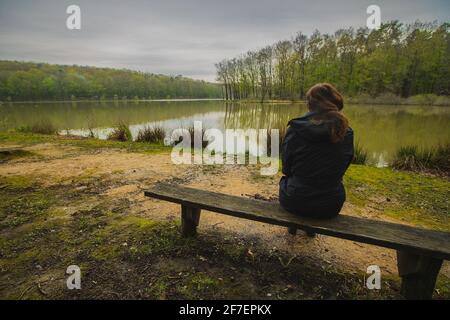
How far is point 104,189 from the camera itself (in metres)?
4.15

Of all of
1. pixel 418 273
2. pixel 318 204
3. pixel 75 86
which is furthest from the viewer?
pixel 75 86

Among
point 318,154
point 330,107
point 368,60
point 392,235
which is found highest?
point 368,60

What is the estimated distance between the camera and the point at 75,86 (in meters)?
69.3

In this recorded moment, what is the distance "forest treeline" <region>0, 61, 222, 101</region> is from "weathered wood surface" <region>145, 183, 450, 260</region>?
72714mm

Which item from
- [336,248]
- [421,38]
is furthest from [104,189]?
[421,38]

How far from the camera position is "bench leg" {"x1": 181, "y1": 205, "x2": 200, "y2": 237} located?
8.45ft

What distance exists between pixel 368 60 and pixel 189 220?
3767 centimetres

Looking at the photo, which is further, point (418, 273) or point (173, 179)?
point (173, 179)

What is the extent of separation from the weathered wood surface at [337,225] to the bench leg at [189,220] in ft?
0.46

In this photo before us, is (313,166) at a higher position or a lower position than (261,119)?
lower

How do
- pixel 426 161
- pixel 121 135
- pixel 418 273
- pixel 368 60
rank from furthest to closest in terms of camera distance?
pixel 368 60 → pixel 121 135 → pixel 426 161 → pixel 418 273

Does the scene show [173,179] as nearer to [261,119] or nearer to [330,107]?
[330,107]

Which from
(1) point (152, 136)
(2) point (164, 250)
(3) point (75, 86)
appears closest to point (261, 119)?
(1) point (152, 136)
